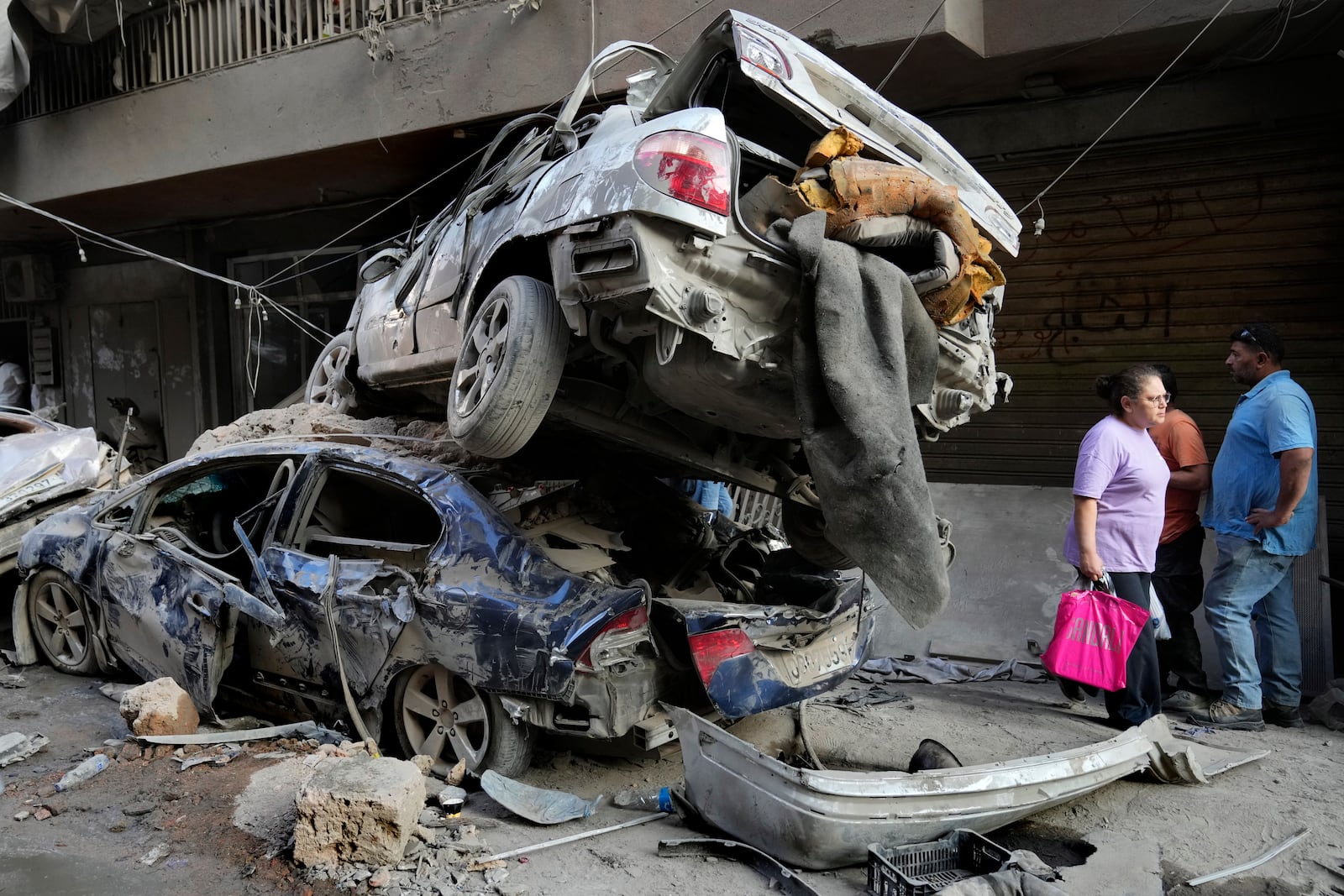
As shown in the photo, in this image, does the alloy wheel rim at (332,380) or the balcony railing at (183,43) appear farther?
the balcony railing at (183,43)

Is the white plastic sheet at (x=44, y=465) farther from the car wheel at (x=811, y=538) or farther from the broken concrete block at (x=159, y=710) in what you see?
the car wheel at (x=811, y=538)

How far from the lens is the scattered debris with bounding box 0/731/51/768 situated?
13.9 ft

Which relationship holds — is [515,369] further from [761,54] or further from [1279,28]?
[1279,28]

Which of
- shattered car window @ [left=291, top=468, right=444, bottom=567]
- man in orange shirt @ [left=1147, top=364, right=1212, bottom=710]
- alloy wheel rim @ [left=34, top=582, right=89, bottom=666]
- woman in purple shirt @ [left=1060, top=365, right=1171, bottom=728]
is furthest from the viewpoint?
man in orange shirt @ [left=1147, top=364, right=1212, bottom=710]

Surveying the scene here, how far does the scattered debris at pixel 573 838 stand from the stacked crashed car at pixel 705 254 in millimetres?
1373

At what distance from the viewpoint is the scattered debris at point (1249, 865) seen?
10.8 ft

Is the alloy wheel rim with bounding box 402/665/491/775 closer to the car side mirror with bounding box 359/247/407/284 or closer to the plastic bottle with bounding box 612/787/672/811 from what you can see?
the plastic bottle with bounding box 612/787/672/811

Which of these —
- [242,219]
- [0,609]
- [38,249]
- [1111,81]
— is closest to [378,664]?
[0,609]

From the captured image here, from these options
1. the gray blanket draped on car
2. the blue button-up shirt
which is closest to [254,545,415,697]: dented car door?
the gray blanket draped on car

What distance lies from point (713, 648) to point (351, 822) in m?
1.36

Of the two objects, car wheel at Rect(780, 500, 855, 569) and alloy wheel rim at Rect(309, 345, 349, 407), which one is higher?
alloy wheel rim at Rect(309, 345, 349, 407)

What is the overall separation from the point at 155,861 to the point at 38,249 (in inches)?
587

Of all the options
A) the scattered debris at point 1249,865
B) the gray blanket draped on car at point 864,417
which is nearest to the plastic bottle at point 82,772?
the gray blanket draped on car at point 864,417

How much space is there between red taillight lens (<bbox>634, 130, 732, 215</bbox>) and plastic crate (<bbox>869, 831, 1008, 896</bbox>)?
7.05ft
